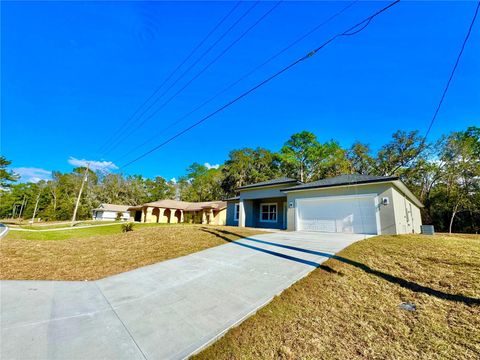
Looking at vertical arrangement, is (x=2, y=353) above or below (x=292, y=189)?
below

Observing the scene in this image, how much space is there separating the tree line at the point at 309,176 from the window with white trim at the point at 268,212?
16.5 m

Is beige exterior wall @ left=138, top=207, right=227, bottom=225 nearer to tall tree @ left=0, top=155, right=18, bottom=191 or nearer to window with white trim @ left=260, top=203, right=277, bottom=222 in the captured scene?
window with white trim @ left=260, top=203, right=277, bottom=222

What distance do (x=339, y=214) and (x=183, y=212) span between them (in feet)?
89.3

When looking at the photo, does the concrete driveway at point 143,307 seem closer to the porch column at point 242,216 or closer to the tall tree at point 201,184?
the porch column at point 242,216

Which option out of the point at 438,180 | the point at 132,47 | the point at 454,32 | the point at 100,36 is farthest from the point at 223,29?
the point at 438,180

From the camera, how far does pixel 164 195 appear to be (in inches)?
1957

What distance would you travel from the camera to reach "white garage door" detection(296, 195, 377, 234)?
11.7 m

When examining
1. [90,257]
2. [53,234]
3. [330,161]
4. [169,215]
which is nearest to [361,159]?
[330,161]

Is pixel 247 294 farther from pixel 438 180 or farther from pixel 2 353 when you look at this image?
pixel 438 180

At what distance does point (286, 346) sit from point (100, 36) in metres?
14.6

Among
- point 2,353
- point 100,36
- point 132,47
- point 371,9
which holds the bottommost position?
point 2,353

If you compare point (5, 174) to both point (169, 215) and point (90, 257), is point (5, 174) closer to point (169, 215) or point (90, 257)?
point (169, 215)

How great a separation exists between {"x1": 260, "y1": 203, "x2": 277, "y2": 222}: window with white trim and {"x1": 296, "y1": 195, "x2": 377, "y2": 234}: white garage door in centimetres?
409

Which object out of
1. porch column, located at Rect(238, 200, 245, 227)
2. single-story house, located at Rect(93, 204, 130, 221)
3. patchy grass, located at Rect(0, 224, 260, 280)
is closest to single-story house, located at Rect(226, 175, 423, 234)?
porch column, located at Rect(238, 200, 245, 227)
